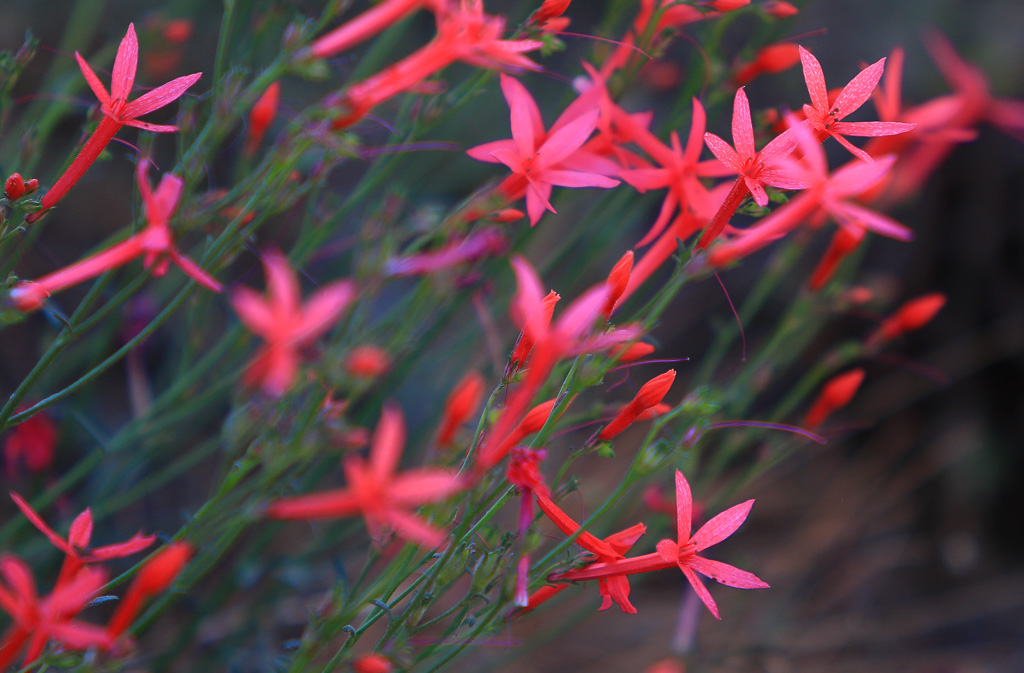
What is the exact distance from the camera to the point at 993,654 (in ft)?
6.01

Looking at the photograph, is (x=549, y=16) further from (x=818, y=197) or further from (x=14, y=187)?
(x=14, y=187)

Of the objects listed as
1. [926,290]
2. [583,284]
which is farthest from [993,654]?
[583,284]

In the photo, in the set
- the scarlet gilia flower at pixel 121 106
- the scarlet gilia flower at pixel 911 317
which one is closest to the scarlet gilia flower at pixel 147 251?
the scarlet gilia flower at pixel 121 106

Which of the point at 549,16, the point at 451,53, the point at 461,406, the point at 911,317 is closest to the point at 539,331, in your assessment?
the point at 461,406

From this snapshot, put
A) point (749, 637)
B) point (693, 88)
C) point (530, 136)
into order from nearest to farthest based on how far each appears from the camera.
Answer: point (530, 136) → point (693, 88) → point (749, 637)

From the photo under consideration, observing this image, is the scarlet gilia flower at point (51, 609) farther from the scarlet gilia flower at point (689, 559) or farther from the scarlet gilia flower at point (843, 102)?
the scarlet gilia flower at point (843, 102)

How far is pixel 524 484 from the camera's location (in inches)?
22.6

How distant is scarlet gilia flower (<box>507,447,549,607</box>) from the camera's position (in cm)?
56

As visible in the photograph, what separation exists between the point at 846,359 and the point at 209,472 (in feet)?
5.22

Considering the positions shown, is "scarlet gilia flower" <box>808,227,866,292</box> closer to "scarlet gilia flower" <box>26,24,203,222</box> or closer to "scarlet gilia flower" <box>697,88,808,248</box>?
"scarlet gilia flower" <box>697,88,808,248</box>

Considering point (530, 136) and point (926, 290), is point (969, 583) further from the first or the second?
point (530, 136)

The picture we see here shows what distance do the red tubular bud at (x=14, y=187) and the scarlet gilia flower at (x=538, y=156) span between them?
1.35 feet

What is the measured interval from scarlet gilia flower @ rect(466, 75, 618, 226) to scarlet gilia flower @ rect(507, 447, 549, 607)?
219mm

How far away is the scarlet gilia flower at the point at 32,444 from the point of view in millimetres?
1044
